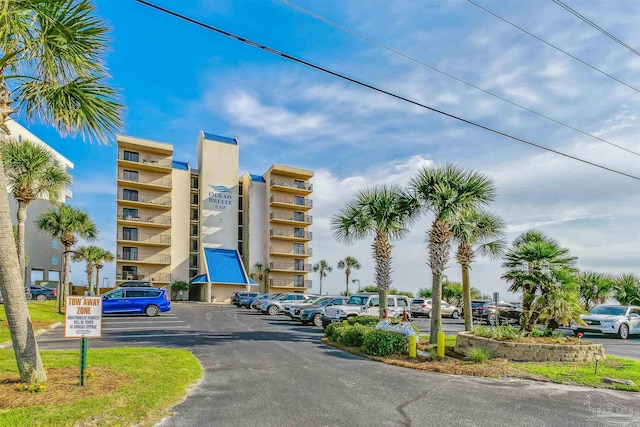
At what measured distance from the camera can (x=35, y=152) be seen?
19.0 m

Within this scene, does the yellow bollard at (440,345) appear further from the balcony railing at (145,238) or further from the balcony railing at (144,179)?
the balcony railing at (144,179)

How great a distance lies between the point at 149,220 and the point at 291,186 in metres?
18.3

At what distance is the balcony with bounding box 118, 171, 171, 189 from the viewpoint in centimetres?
4638

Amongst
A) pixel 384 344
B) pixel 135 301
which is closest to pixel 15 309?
pixel 384 344

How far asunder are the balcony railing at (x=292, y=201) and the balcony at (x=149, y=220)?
1341 centimetres

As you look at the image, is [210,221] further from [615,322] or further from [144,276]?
[615,322]

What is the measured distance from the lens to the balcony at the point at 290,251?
175ft

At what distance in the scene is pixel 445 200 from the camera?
45.6 feet

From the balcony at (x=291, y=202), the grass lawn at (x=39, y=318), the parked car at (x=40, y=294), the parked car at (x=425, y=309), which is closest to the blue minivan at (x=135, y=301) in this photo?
the grass lawn at (x=39, y=318)

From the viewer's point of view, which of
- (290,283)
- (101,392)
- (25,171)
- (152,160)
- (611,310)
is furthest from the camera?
(290,283)

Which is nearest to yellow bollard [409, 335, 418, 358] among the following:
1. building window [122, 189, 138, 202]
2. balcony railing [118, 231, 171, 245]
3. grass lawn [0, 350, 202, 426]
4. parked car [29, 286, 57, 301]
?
grass lawn [0, 350, 202, 426]

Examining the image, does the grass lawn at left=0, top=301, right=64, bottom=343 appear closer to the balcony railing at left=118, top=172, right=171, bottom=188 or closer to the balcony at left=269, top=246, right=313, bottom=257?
the balcony railing at left=118, top=172, right=171, bottom=188

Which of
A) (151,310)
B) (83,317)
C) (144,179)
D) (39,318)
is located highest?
(144,179)

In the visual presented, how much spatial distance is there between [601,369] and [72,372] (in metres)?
11.7
